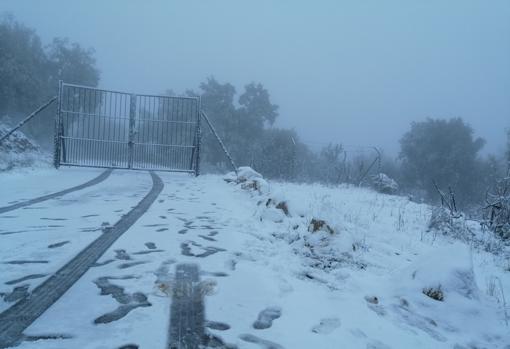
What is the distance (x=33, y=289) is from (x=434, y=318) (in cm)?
298

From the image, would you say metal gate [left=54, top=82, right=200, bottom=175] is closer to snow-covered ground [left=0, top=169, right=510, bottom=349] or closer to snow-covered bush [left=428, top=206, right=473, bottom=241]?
snow-covered ground [left=0, top=169, right=510, bottom=349]

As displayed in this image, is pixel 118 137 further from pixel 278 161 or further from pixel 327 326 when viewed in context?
pixel 327 326

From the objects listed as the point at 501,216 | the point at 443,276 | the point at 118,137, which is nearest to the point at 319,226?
the point at 443,276

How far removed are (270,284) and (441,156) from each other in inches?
995

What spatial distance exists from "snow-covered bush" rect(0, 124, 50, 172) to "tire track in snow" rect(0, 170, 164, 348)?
7705 millimetres

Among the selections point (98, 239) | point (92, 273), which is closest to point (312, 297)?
point (92, 273)

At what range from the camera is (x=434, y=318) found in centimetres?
282

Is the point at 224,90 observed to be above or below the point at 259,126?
above

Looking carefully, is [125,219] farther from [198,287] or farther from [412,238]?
[412,238]

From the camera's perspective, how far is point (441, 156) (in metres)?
25.2

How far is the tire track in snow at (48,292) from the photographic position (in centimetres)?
223

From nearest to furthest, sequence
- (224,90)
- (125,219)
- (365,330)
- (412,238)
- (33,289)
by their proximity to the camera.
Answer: (365,330) < (33,289) < (125,219) < (412,238) < (224,90)

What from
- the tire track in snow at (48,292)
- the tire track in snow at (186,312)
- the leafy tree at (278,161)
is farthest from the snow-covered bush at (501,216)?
the leafy tree at (278,161)

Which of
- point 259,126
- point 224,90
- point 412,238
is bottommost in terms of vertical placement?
point 412,238
